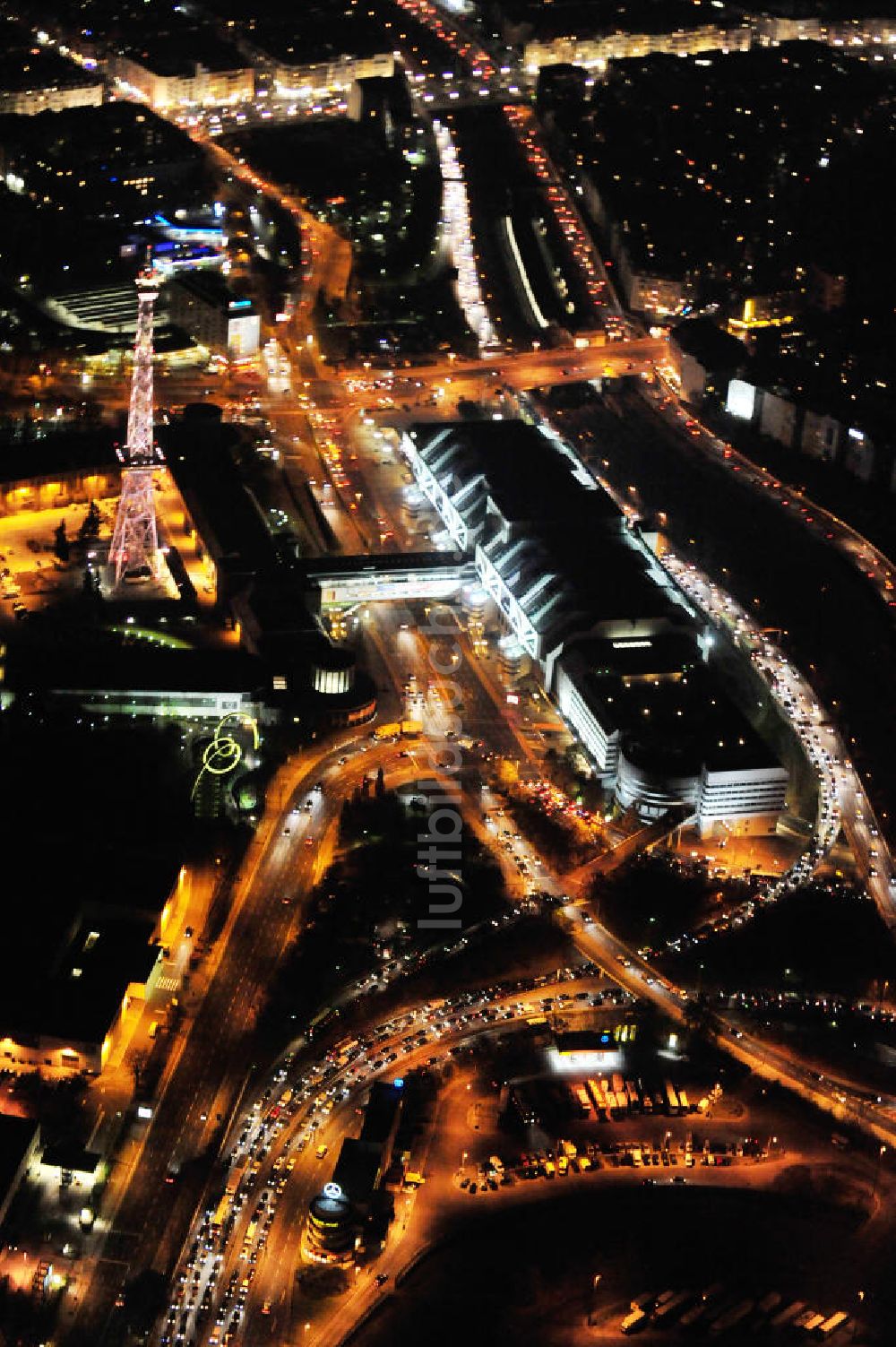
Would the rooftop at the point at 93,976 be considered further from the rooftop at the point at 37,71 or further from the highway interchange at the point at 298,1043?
the rooftop at the point at 37,71

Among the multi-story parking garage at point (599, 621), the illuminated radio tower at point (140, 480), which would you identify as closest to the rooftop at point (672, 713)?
the multi-story parking garage at point (599, 621)


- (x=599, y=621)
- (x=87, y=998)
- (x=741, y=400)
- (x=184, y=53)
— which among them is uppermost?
(x=184, y=53)

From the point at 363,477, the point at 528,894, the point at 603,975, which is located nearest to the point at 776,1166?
the point at 603,975

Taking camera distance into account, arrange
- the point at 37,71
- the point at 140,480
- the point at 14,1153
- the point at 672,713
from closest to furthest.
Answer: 1. the point at 14,1153
2. the point at 672,713
3. the point at 140,480
4. the point at 37,71

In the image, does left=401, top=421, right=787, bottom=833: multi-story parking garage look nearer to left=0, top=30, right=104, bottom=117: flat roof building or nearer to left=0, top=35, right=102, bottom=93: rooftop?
left=0, top=30, right=104, bottom=117: flat roof building

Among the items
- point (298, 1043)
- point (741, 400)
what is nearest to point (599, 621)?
point (298, 1043)

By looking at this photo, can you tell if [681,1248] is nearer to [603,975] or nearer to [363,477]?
[603,975]

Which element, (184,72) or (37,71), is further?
(184,72)

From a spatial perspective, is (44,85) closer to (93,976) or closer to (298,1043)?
(93,976)
